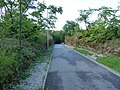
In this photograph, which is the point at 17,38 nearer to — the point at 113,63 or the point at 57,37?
the point at 113,63

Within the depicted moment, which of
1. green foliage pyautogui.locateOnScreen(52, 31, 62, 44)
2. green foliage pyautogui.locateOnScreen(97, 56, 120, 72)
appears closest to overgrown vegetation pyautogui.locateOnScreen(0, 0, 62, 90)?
green foliage pyautogui.locateOnScreen(97, 56, 120, 72)

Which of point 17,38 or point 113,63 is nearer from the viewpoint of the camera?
point 113,63

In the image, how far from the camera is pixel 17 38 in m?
20.9

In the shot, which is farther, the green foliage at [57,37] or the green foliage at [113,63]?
the green foliage at [57,37]

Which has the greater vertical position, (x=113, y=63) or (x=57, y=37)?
(x=113, y=63)

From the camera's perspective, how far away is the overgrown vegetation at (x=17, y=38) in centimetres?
932

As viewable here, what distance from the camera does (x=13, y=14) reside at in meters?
22.6

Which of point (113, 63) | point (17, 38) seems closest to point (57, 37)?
point (17, 38)

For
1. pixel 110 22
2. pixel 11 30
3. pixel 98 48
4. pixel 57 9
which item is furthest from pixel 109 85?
pixel 57 9

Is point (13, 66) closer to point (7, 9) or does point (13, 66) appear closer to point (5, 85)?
point (5, 85)

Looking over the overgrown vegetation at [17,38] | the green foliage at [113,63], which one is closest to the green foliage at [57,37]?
the overgrown vegetation at [17,38]

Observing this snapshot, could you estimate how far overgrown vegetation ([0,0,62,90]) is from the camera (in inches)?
367

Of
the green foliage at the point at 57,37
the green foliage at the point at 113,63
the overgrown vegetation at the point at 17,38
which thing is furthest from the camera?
the green foliage at the point at 57,37

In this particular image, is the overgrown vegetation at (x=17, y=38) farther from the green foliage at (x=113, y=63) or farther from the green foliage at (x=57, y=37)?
the green foliage at (x=57, y=37)
